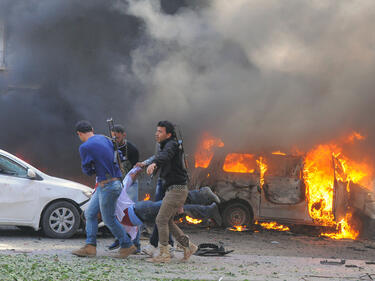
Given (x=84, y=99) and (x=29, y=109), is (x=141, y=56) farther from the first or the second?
(x=29, y=109)

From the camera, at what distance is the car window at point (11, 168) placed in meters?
9.95

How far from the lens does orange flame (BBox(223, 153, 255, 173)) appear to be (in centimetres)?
1252

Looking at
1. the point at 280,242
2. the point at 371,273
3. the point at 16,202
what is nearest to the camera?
the point at 371,273

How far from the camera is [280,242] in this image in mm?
11203

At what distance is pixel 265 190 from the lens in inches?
486

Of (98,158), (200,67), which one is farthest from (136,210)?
(200,67)

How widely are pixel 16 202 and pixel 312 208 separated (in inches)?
219

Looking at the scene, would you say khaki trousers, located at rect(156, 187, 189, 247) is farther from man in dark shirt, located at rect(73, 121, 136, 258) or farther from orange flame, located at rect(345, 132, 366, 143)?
orange flame, located at rect(345, 132, 366, 143)

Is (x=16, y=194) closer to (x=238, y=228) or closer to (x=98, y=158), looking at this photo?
(x=98, y=158)

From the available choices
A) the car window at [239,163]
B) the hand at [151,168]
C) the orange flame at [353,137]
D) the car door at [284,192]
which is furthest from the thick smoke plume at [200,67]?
the hand at [151,168]

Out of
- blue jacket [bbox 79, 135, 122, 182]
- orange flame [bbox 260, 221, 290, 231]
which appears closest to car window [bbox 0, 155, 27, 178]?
blue jacket [bbox 79, 135, 122, 182]

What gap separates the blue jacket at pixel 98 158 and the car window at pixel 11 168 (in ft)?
9.03

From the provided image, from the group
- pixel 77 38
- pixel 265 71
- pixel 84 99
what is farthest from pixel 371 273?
pixel 77 38

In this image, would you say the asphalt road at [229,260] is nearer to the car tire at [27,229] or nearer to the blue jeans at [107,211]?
the car tire at [27,229]
